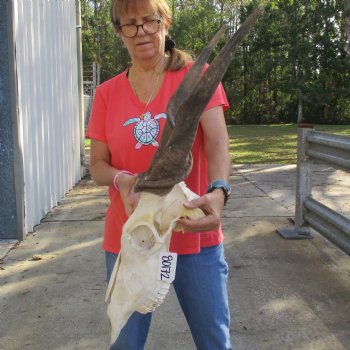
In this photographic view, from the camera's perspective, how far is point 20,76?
19.1 feet

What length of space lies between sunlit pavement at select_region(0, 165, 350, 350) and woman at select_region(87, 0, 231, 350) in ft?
4.56

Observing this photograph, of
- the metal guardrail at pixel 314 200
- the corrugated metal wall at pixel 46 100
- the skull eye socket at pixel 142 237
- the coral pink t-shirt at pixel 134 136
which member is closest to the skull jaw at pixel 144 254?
the skull eye socket at pixel 142 237

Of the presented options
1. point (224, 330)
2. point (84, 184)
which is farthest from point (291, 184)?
point (224, 330)

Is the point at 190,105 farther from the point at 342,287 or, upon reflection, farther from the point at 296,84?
the point at 296,84

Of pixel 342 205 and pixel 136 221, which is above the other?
pixel 136 221

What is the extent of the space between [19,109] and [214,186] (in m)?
4.21

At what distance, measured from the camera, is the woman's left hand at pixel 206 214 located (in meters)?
1.93

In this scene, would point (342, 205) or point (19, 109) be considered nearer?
point (19, 109)

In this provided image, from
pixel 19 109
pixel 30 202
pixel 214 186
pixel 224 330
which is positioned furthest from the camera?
pixel 30 202

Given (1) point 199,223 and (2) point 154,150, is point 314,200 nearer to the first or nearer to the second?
(2) point 154,150

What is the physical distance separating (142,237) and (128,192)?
247 millimetres

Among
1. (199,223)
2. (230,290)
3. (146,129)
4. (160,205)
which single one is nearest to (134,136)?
(146,129)

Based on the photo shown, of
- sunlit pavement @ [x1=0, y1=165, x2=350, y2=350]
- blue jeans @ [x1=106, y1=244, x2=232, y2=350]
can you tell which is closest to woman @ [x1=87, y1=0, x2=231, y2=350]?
blue jeans @ [x1=106, y1=244, x2=232, y2=350]

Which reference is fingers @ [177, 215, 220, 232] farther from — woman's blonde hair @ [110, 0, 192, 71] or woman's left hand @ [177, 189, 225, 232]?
woman's blonde hair @ [110, 0, 192, 71]
